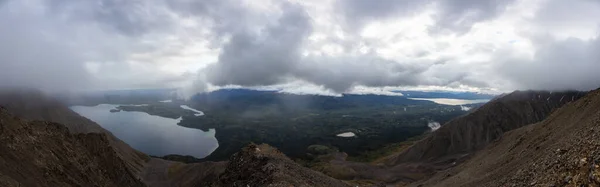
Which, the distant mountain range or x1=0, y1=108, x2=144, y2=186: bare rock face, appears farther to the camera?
x1=0, y1=108, x2=144, y2=186: bare rock face

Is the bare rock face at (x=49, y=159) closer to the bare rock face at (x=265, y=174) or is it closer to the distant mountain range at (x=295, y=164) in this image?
the distant mountain range at (x=295, y=164)

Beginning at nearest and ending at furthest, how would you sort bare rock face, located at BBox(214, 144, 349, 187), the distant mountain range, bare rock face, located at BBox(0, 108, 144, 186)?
the distant mountain range
bare rock face, located at BBox(214, 144, 349, 187)
bare rock face, located at BBox(0, 108, 144, 186)

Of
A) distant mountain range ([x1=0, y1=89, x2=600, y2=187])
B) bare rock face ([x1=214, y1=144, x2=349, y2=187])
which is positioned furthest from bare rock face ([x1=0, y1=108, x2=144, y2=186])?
bare rock face ([x1=214, y1=144, x2=349, y2=187])

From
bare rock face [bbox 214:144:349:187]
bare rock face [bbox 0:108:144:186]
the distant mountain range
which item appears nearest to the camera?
the distant mountain range

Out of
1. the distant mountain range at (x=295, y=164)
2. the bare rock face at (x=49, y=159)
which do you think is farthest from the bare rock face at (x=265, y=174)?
the bare rock face at (x=49, y=159)

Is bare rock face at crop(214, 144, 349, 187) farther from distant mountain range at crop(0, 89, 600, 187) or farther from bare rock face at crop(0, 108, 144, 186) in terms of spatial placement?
bare rock face at crop(0, 108, 144, 186)

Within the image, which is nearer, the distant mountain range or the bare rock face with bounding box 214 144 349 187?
the distant mountain range

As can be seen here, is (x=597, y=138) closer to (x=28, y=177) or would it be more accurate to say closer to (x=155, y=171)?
(x=28, y=177)

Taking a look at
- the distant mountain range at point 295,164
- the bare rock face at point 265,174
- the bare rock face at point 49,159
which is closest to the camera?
the distant mountain range at point 295,164

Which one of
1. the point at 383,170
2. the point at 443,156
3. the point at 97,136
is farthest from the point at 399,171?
the point at 97,136

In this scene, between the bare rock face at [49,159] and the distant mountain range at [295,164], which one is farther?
the bare rock face at [49,159]
